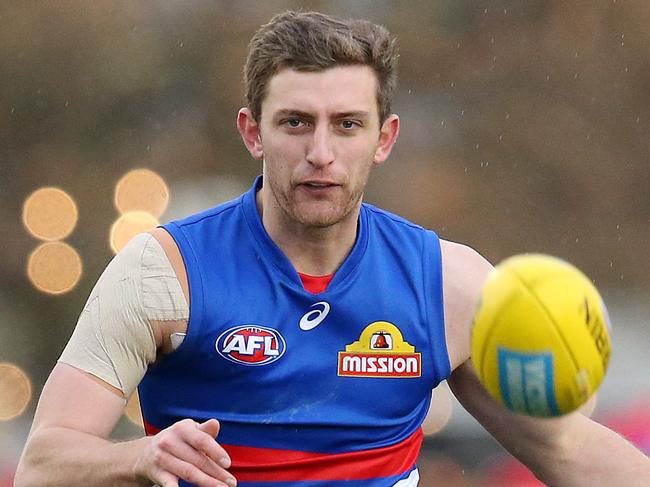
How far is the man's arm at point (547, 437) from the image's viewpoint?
4.92m

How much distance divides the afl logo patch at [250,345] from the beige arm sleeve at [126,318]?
0.15 meters

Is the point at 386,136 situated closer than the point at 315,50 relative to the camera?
No

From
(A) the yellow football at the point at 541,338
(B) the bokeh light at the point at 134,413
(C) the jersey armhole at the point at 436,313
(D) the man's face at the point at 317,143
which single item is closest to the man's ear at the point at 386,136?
(D) the man's face at the point at 317,143

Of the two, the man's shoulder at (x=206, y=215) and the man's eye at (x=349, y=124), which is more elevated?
the man's eye at (x=349, y=124)

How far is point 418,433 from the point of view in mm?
5133

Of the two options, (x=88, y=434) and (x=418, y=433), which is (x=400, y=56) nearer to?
(x=418, y=433)

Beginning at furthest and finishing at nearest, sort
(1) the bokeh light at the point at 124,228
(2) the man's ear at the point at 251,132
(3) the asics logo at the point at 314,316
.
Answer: (1) the bokeh light at the point at 124,228, (2) the man's ear at the point at 251,132, (3) the asics logo at the point at 314,316

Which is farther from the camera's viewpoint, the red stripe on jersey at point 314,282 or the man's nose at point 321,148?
the red stripe on jersey at point 314,282

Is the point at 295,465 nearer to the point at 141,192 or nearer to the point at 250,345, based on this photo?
the point at 250,345

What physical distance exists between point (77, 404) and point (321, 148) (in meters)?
1.02

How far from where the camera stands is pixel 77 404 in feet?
14.7

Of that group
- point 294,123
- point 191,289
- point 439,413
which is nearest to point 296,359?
point 191,289

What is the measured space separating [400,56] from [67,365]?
19.9 ft

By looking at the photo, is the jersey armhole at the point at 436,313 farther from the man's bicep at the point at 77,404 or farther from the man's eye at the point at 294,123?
the man's bicep at the point at 77,404
